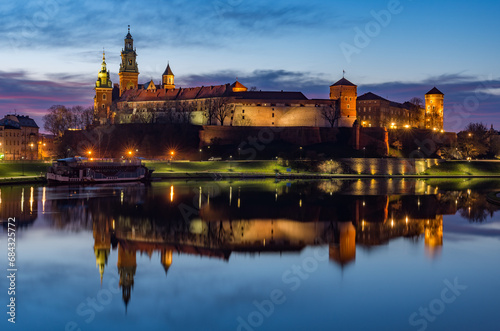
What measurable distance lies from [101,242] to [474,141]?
205ft

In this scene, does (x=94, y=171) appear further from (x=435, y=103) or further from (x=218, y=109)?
(x=435, y=103)

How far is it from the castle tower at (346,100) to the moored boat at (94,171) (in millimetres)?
31738

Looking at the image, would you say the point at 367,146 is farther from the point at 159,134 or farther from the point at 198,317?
the point at 198,317

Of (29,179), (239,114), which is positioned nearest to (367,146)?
(239,114)

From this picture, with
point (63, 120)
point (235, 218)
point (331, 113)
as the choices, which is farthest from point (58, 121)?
point (235, 218)

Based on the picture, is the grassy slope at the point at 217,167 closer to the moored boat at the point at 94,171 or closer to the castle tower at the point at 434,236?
the moored boat at the point at 94,171

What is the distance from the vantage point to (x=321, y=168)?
5625cm

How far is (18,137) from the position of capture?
71500mm

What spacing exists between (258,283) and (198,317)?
2.31 m


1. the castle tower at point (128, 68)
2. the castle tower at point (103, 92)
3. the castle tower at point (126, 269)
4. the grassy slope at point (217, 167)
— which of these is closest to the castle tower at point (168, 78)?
the castle tower at point (128, 68)

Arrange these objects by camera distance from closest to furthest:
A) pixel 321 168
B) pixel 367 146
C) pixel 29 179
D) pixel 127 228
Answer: pixel 127 228 < pixel 29 179 < pixel 321 168 < pixel 367 146

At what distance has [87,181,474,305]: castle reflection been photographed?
51.1 ft

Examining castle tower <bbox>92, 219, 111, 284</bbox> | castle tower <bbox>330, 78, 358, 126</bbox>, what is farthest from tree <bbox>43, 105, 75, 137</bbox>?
castle tower <bbox>92, 219, 111, 284</bbox>

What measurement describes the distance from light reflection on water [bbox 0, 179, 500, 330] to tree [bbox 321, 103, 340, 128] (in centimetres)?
4461
